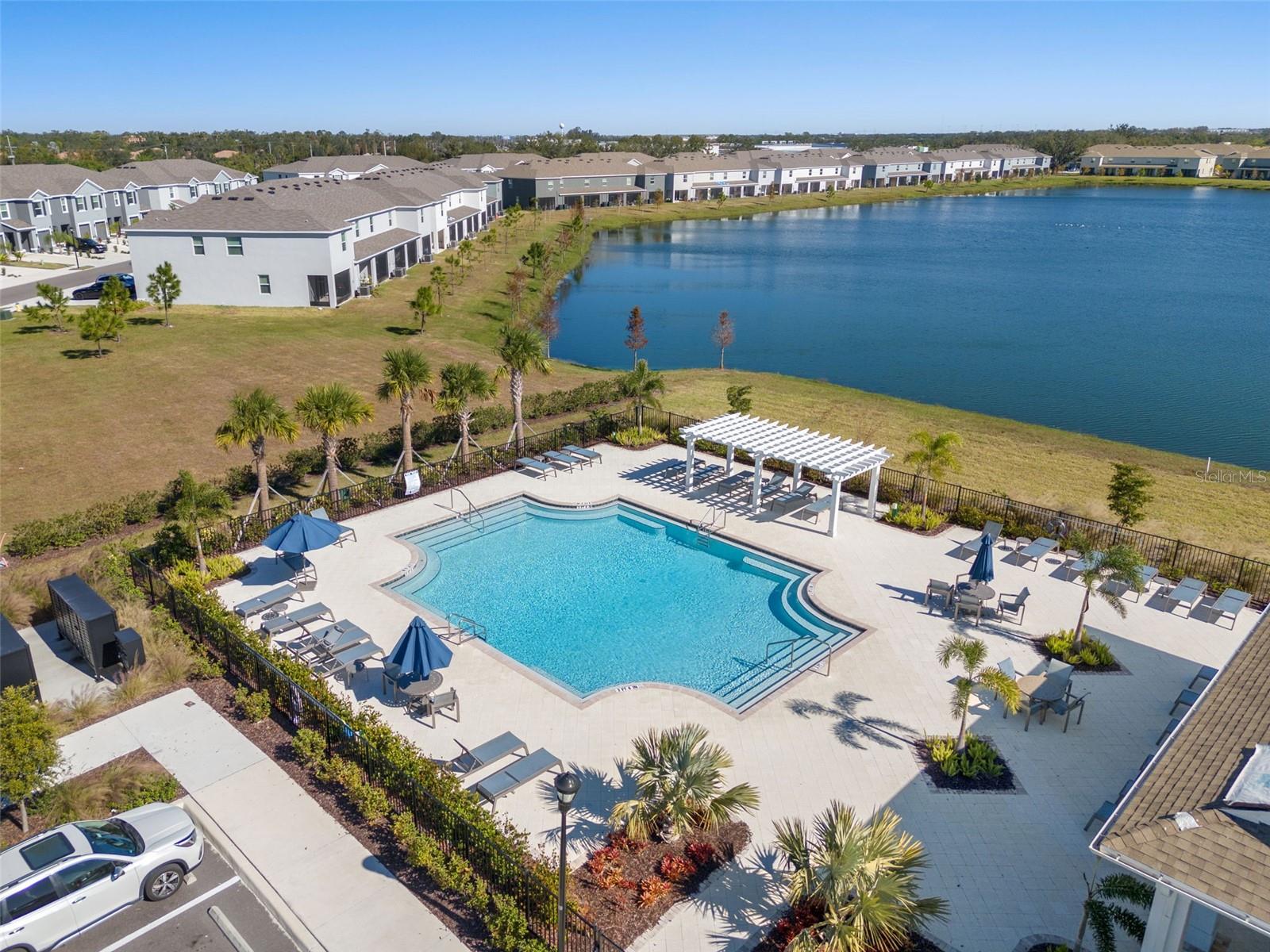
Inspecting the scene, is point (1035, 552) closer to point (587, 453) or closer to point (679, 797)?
point (587, 453)

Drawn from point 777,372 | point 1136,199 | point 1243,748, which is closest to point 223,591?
point 1243,748

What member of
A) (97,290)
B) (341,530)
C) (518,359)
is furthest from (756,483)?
(97,290)

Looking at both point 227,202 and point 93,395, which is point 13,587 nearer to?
point 93,395

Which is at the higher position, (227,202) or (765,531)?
(227,202)

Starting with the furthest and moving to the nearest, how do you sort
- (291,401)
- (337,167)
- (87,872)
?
(337,167) → (291,401) → (87,872)

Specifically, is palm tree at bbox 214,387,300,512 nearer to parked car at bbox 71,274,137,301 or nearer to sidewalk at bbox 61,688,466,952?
sidewalk at bbox 61,688,466,952

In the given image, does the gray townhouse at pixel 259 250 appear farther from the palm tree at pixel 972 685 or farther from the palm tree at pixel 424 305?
the palm tree at pixel 972 685

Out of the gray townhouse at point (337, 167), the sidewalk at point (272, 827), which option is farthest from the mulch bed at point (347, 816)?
the gray townhouse at point (337, 167)
